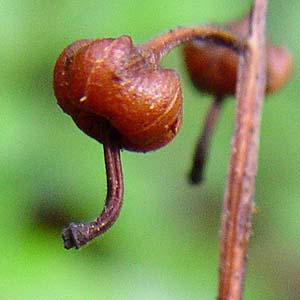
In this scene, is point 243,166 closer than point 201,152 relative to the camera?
Yes

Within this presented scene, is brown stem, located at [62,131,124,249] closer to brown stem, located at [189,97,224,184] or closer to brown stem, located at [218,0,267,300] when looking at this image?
brown stem, located at [218,0,267,300]

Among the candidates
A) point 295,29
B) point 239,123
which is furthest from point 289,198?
point 239,123

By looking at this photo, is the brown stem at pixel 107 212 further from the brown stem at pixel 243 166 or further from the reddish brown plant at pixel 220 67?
the reddish brown plant at pixel 220 67

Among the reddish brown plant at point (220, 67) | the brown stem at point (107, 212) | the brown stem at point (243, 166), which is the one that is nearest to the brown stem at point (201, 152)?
the reddish brown plant at point (220, 67)

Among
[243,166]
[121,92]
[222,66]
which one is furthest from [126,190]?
[121,92]

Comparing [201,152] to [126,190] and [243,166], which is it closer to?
[243,166]

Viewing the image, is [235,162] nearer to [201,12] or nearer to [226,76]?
[226,76]

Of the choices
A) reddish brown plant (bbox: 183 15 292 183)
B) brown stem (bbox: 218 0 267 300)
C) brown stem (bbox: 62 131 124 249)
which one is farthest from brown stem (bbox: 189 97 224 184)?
brown stem (bbox: 62 131 124 249)
